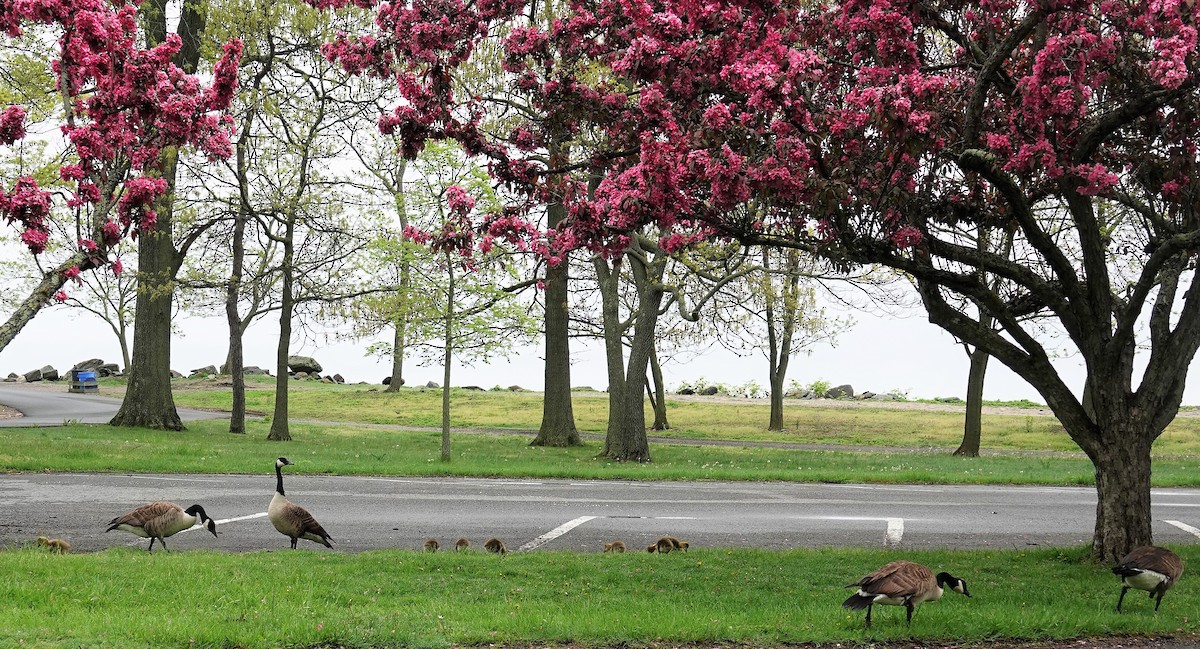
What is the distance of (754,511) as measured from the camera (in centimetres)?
1655

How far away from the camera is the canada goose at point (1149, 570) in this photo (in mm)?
8938

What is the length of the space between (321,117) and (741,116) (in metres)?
22.4

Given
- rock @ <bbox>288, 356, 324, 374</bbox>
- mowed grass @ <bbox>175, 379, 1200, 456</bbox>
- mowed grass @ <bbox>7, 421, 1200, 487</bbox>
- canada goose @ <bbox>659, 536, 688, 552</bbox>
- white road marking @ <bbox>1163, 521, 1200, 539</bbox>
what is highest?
rock @ <bbox>288, 356, 324, 374</bbox>

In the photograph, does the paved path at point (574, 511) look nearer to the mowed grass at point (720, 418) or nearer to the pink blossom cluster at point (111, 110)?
the pink blossom cluster at point (111, 110)

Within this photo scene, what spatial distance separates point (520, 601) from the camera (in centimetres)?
907

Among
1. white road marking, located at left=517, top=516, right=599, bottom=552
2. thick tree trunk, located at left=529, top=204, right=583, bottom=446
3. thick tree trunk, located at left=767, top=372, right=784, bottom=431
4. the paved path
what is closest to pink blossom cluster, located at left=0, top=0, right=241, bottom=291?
the paved path

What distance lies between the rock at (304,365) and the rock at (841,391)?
39.4 metres

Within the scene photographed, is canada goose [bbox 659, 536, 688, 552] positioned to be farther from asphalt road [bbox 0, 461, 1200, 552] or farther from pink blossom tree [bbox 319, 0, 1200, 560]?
pink blossom tree [bbox 319, 0, 1200, 560]

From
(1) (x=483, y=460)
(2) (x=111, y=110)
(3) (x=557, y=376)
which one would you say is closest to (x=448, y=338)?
(1) (x=483, y=460)

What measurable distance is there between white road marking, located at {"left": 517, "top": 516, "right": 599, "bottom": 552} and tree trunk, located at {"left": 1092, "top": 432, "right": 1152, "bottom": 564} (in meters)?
6.39

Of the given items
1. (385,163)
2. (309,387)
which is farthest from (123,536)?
(309,387)

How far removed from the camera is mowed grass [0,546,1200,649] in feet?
25.7

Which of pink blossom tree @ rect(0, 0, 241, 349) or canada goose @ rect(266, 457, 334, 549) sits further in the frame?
pink blossom tree @ rect(0, 0, 241, 349)

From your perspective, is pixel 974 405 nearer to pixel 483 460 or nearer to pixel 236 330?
pixel 483 460
